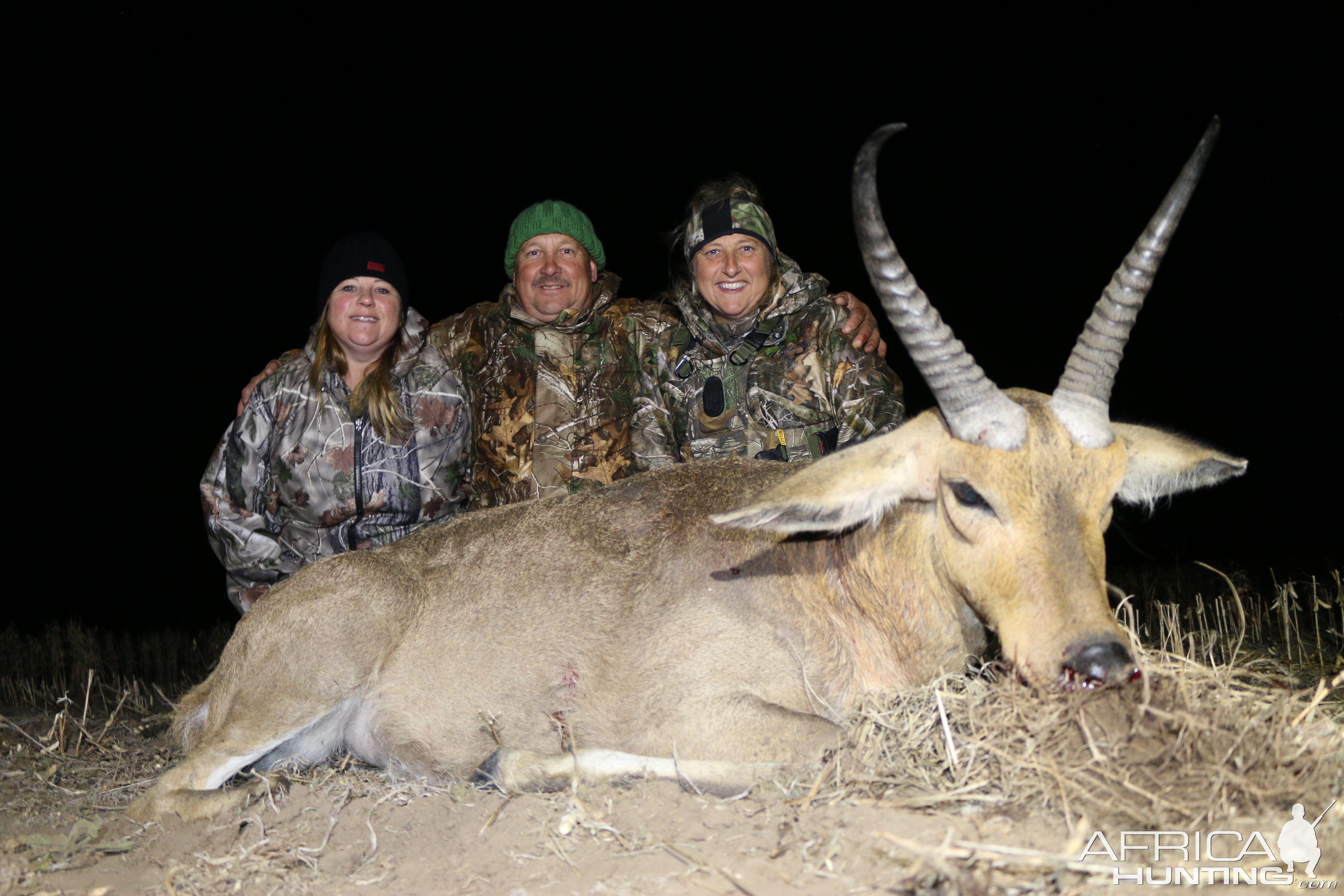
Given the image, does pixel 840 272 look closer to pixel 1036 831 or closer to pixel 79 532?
pixel 79 532

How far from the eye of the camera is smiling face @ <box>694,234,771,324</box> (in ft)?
22.6

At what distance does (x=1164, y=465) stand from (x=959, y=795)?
1916mm

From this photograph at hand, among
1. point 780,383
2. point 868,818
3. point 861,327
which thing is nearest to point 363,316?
point 780,383

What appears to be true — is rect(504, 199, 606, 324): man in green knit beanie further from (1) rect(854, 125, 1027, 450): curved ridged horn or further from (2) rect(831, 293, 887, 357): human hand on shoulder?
(1) rect(854, 125, 1027, 450): curved ridged horn

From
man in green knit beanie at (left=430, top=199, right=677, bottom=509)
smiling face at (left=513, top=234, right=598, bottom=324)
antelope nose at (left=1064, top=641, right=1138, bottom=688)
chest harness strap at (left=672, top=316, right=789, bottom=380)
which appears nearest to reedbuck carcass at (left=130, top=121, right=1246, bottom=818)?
antelope nose at (left=1064, top=641, right=1138, bottom=688)

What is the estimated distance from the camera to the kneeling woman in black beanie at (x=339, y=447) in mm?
6605

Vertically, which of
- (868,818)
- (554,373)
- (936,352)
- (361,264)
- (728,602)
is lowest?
(868,818)

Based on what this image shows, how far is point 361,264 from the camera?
267 inches

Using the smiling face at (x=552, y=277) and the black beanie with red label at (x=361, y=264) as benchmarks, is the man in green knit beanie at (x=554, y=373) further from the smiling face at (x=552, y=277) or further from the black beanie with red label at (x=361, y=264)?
the black beanie with red label at (x=361, y=264)

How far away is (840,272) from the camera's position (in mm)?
28188

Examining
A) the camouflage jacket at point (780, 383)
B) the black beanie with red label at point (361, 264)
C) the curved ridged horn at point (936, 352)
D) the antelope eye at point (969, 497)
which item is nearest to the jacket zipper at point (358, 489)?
the black beanie with red label at point (361, 264)

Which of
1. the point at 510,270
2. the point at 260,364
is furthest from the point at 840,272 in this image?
the point at 510,270

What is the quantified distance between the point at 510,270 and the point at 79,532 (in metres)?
23.0

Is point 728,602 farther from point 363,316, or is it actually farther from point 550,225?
point 550,225
